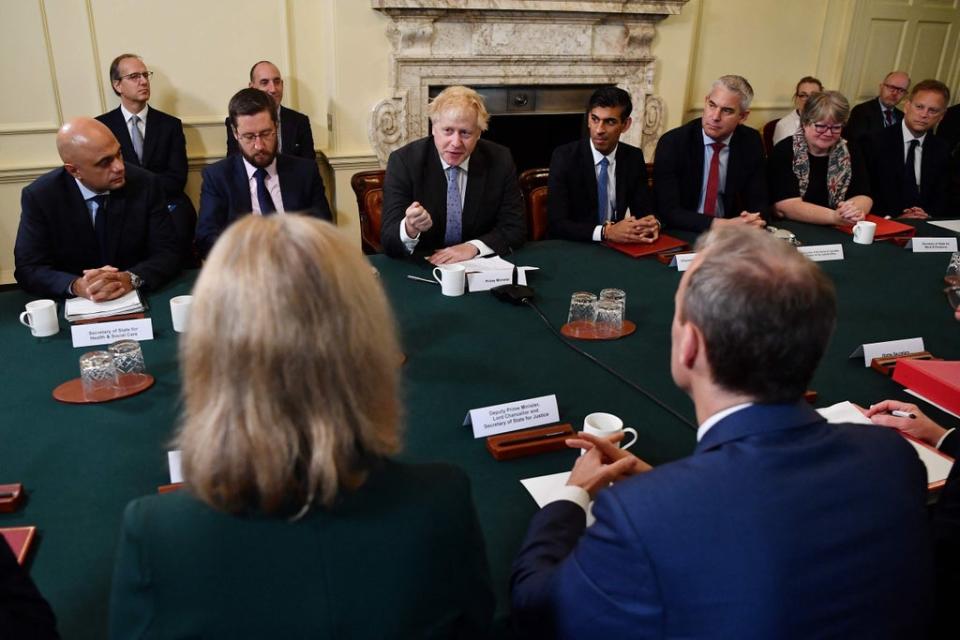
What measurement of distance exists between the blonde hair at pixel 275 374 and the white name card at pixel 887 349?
152 centimetres

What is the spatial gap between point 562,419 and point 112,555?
89 centimetres

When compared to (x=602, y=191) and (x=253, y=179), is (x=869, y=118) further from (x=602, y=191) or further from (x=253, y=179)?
(x=253, y=179)

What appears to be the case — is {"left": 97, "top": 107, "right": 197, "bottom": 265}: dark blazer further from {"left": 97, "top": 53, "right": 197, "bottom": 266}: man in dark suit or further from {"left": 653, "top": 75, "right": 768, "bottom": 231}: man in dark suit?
{"left": 653, "top": 75, "right": 768, "bottom": 231}: man in dark suit

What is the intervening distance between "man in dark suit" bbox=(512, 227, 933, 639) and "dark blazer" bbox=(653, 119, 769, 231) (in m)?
2.41

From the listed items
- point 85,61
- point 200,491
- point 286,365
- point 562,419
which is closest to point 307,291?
point 286,365

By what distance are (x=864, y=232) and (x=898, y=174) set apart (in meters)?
1.23

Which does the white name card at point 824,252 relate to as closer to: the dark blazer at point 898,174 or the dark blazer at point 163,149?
the dark blazer at point 898,174

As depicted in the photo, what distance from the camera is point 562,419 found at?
160 centimetres

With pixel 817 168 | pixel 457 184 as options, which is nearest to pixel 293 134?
pixel 457 184

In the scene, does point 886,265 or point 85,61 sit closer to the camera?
point 886,265

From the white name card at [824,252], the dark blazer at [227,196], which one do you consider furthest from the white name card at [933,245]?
the dark blazer at [227,196]

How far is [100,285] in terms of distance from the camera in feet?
7.07

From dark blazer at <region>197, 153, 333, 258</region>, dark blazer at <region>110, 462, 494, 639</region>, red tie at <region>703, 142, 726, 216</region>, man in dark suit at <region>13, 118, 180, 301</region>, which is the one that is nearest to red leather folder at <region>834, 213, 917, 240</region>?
red tie at <region>703, 142, 726, 216</region>

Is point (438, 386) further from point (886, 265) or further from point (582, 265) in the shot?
point (886, 265)
